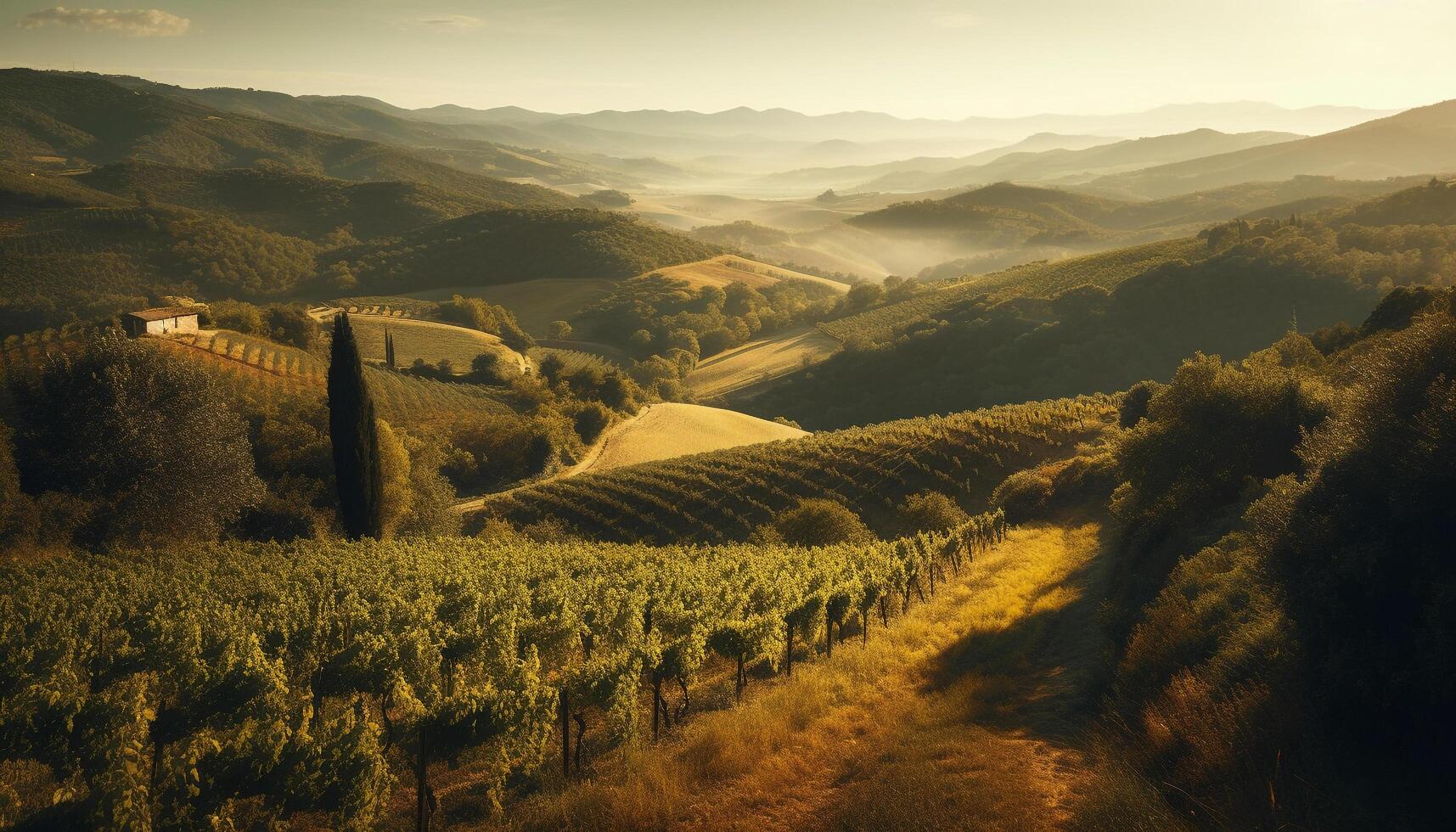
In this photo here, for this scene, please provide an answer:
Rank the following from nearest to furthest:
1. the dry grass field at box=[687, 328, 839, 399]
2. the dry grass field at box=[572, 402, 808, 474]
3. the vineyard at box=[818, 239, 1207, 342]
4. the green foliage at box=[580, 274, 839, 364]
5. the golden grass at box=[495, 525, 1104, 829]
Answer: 1. the golden grass at box=[495, 525, 1104, 829]
2. the dry grass field at box=[572, 402, 808, 474]
3. the dry grass field at box=[687, 328, 839, 399]
4. the vineyard at box=[818, 239, 1207, 342]
5. the green foliage at box=[580, 274, 839, 364]

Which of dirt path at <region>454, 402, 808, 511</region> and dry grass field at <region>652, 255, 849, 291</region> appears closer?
dirt path at <region>454, 402, 808, 511</region>

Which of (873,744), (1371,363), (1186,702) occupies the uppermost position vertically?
A: (1371,363)

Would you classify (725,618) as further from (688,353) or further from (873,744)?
(688,353)

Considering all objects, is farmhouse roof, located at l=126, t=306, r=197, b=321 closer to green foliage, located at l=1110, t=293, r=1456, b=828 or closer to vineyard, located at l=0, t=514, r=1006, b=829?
vineyard, located at l=0, t=514, r=1006, b=829

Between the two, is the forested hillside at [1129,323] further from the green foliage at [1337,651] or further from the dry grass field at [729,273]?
the green foliage at [1337,651]

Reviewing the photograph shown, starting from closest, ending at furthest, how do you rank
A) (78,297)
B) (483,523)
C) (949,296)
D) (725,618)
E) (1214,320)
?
(725,618) → (483,523) → (1214,320) → (78,297) → (949,296)

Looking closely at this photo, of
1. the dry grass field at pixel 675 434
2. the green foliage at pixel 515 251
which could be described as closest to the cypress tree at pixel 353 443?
the dry grass field at pixel 675 434

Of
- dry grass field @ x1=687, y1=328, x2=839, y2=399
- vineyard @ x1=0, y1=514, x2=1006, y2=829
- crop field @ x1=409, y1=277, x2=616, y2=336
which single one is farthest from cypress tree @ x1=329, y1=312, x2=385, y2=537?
crop field @ x1=409, y1=277, x2=616, y2=336

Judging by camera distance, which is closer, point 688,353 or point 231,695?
point 231,695

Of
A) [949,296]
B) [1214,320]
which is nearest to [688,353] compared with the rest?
[949,296]
